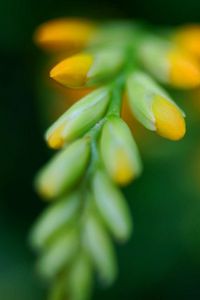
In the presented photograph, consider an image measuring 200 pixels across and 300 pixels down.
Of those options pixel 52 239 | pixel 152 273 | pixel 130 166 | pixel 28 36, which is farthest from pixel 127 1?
pixel 130 166

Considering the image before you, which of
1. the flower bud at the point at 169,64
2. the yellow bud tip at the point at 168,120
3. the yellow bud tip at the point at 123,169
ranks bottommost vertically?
the flower bud at the point at 169,64

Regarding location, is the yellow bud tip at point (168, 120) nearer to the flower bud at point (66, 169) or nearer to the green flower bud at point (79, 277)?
the flower bud at point (66, 169)

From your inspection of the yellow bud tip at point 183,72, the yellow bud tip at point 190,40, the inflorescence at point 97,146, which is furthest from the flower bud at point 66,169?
the yellow bud tip at point 190,40

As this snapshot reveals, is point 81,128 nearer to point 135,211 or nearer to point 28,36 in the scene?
point 135,211

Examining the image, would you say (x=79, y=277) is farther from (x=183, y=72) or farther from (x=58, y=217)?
(x=183, y=72)

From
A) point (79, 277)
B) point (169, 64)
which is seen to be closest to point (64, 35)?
point (169, 64)

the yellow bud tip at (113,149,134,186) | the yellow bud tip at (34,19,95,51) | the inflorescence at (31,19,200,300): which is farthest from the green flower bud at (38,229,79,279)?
the yellow bud tip at (34,19,95,51)
